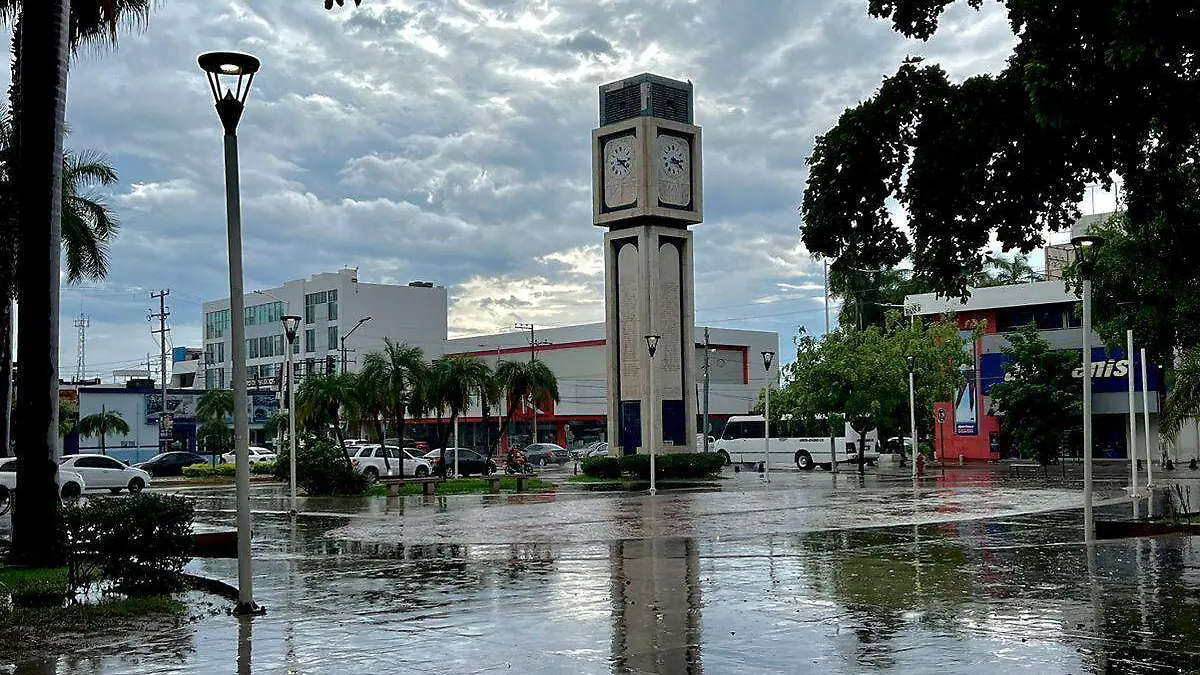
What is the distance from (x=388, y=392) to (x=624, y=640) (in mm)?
35950

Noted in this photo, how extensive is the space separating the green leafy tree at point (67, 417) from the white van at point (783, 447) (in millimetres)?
37530

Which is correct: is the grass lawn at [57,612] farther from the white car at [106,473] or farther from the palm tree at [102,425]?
the palm tree at [102,425]

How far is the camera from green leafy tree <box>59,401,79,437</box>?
69.6 metres

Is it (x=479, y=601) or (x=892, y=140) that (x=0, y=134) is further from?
(x=892, y=140)

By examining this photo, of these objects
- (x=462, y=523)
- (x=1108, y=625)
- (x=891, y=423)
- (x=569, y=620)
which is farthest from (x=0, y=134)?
(x=891, y=423)

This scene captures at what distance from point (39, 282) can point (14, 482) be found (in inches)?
701

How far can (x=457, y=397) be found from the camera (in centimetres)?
4628

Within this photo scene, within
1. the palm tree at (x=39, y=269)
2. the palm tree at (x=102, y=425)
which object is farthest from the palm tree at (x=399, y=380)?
the palm tree at (x=102, y=425)

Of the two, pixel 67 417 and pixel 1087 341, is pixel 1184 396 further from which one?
pixel 67 417

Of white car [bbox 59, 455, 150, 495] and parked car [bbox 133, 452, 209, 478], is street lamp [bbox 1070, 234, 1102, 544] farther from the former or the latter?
parked car [bbox 133, 452, 209, 478]

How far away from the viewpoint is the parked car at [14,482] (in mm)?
32375

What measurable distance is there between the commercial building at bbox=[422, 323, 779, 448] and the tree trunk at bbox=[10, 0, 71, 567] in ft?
235

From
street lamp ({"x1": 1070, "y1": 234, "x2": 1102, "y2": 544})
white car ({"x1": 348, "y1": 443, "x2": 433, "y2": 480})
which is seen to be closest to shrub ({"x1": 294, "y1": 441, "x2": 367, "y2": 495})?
white car ({"x1": 348, "y1": 443, "x2": 433, "y2": 480})

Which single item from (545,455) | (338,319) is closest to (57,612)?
(545,455)
